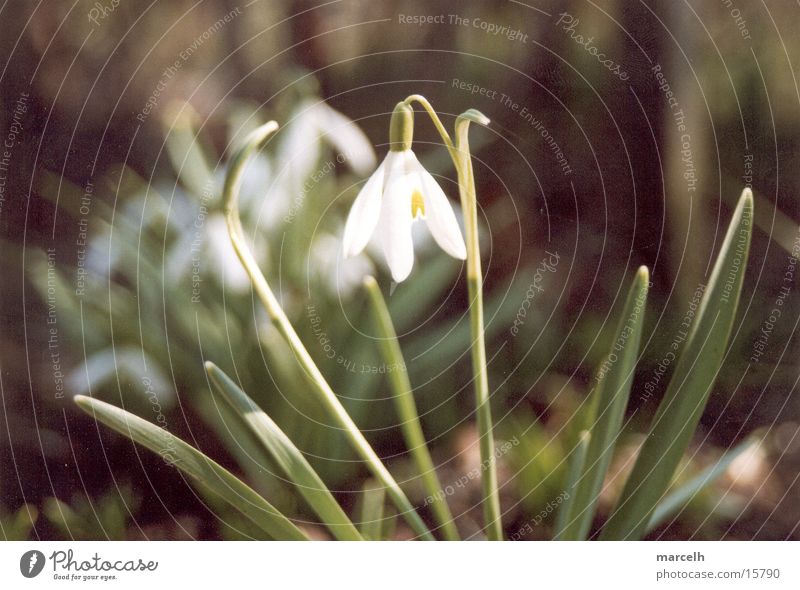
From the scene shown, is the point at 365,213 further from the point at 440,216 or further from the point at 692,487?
the point at 692,487

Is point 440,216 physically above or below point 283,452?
above

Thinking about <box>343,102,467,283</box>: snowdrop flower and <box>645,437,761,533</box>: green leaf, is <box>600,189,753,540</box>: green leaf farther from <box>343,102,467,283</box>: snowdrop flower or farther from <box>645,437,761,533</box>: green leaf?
<box>343,102,467,283</box>: snowdrop flower

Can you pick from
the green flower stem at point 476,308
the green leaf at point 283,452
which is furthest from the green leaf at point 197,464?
the green flower stem at point 476,308

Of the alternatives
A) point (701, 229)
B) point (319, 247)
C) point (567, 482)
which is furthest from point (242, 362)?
point (701, 229)

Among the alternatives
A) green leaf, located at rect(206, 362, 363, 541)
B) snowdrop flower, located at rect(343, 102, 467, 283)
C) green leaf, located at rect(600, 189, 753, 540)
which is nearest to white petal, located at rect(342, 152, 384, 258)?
snowdrop flower, located at rect(343, 102, 467, 283)

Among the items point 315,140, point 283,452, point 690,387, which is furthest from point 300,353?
point 690,387

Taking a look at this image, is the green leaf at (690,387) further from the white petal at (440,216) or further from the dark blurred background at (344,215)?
the white petal at (440,216)
